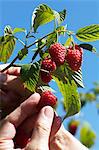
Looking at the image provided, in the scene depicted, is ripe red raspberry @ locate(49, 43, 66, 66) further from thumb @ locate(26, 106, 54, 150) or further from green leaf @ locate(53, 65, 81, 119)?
thumb @ locate(26, 106, 54, 150)

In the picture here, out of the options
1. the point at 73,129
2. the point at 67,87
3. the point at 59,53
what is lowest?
the point at 73,129

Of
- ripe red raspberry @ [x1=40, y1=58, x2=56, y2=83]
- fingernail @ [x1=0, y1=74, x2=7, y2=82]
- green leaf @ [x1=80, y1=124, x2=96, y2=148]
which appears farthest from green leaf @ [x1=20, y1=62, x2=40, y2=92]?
green leaf @ [x1=80, y1=124, x2=96, y2=148]

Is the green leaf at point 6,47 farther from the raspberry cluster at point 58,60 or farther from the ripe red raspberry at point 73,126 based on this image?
the ripe red raspberry at point 73,126

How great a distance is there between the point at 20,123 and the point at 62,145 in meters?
0.32

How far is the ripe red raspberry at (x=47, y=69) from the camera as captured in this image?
1.20 metres

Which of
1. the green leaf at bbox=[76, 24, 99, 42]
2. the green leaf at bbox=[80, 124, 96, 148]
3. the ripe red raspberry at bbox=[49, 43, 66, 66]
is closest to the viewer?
the ripe red raspberry at bbox=[49, 43, 66, 66]

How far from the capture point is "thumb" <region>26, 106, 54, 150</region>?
1247 millimetres

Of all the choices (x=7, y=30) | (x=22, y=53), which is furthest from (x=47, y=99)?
(x=7, y=30)

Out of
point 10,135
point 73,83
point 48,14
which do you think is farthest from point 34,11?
point 10,135

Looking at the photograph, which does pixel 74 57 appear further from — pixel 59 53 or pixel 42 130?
pixel 42 130

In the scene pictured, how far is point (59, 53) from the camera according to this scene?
1180mm

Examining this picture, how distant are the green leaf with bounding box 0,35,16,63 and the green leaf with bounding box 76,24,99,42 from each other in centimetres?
20

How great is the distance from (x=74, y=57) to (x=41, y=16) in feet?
0.71

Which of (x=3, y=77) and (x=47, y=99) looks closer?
(x=47, y=99)
